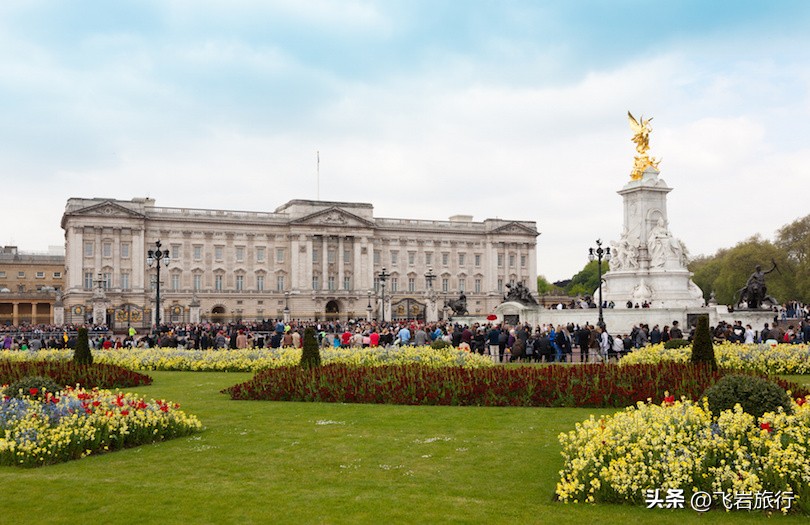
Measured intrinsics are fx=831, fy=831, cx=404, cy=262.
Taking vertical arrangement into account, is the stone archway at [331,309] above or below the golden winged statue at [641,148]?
below

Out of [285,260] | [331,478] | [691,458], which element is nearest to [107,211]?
[285,260]

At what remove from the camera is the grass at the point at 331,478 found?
7.59m

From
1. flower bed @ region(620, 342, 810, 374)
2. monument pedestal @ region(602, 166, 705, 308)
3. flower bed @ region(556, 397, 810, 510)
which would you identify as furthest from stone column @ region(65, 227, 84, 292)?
flower bed @ region(556, 397, 810, 510)

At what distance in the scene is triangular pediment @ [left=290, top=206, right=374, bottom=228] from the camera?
90531mm

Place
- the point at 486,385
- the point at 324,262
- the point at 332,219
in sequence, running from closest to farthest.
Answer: the point at 486,385
the point at 332,219
the point at 324,262

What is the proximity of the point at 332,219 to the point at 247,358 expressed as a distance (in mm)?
68186

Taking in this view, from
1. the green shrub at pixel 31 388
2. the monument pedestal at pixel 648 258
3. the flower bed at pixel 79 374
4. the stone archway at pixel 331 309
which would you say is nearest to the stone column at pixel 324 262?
the stone archway at pixel 331 309

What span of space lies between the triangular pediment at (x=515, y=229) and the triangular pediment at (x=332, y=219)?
17359 millimetres

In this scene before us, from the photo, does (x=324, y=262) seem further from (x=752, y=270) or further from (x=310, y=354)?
(x=310, y=354)

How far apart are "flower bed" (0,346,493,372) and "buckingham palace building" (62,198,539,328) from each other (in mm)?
52237

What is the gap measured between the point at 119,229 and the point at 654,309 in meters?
61.6

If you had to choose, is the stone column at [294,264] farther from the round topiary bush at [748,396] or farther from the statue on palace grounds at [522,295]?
the round topiary bush at [748,396]

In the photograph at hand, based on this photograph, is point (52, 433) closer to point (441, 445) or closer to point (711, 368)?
point (441, 445)

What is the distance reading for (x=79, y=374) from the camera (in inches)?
730
